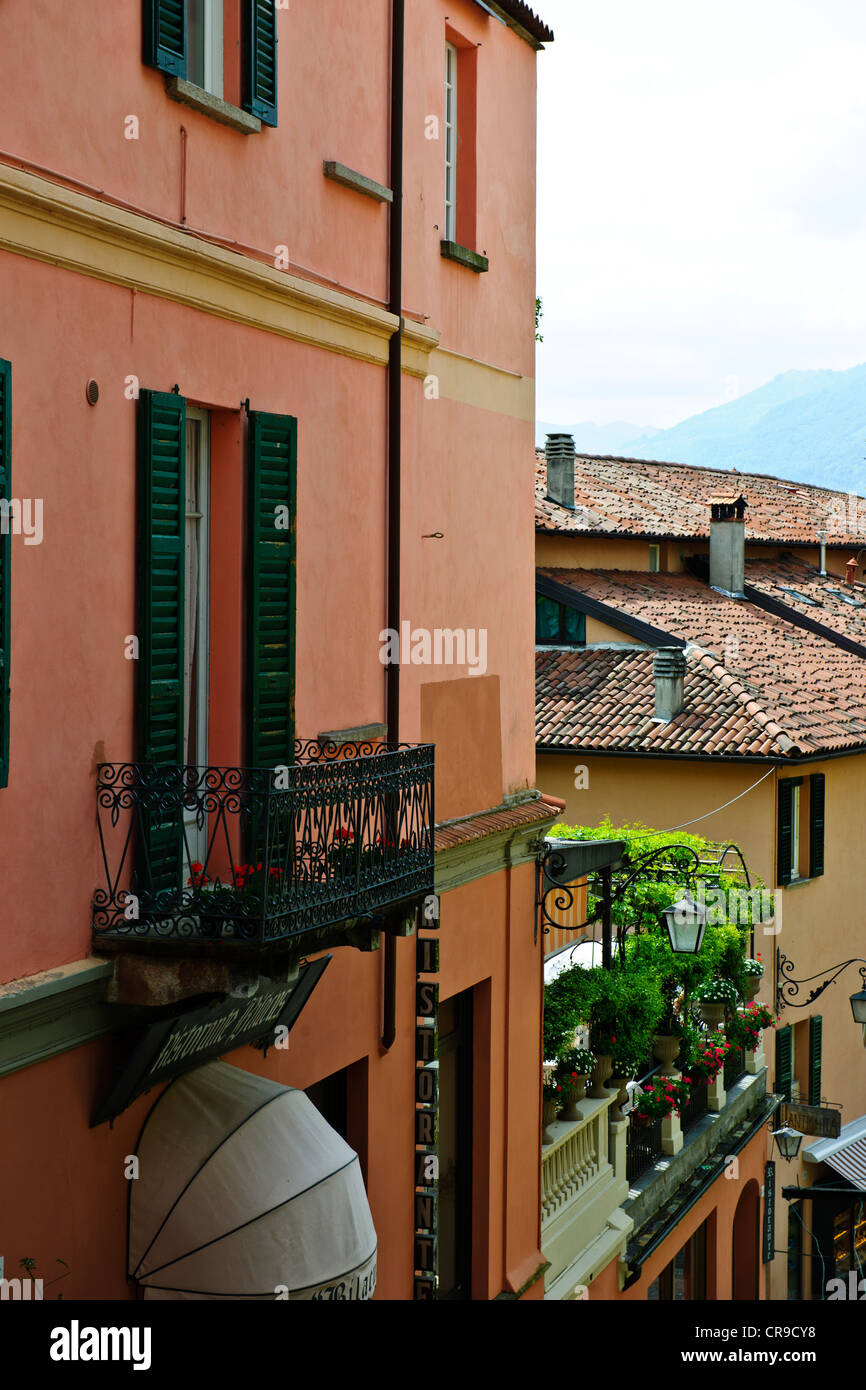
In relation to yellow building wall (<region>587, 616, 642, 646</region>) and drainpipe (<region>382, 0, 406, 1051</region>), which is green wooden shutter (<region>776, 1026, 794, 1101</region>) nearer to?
yellow building wall (<region>587, 616, 642, 646</region>)

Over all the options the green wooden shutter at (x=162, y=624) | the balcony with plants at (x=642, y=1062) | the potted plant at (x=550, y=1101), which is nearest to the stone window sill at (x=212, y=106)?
the green wooden shutter at (x=162, y=624)

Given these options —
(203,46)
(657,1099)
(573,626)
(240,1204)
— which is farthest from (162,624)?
(573,626)

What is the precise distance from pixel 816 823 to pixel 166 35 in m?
20.1

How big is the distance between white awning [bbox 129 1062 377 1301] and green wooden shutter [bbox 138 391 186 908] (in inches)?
44.4

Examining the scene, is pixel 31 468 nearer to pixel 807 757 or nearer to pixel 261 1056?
pixel 261 1056

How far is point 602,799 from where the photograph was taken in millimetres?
25344

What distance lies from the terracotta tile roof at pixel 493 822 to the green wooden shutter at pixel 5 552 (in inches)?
173

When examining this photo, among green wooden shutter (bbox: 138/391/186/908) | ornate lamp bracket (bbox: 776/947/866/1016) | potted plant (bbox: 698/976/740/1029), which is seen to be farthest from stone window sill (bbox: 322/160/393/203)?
ornate lamp bracket (bbox: 776/947/866/1016)

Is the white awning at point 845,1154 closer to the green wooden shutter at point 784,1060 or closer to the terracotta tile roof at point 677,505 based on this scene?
the green wooden shutter at point 784,1060

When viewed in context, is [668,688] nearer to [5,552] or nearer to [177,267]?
[177,267]

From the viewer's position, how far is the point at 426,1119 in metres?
10.5

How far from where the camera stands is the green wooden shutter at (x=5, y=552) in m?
6.22

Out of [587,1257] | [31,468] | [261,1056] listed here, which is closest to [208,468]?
[31,468]

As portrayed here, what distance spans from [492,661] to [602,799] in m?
13.8
